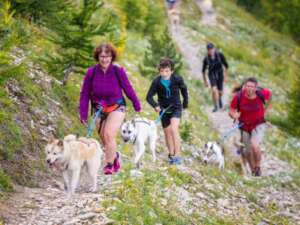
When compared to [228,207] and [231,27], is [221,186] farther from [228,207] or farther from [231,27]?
[231,27]

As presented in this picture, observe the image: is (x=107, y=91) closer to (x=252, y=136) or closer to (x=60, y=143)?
(x=60, y=143)

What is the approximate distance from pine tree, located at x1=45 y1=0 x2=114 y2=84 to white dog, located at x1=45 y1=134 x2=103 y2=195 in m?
4.07

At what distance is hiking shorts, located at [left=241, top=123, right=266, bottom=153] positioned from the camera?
13.5 meters

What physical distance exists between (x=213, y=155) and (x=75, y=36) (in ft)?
13.2

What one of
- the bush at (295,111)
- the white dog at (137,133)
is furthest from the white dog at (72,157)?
the bush at (295,111)

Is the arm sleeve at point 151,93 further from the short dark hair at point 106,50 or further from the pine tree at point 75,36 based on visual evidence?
the pine tree at point 75,36

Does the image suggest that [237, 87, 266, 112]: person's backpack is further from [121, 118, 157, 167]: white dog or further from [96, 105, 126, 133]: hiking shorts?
[96, 105, 126, 133]: hiking shorts

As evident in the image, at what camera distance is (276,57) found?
44594mm

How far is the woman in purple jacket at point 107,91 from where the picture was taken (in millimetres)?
9172

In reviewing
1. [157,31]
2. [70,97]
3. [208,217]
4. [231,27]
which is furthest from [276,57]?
[208,217]

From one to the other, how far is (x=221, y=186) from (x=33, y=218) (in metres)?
4.44

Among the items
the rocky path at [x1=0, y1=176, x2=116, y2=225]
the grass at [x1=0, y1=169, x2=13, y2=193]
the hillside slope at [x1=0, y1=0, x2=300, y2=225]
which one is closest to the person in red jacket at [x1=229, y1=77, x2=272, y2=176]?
the hillside slope at [x1=0, y1=0, x2=300, y2=225]

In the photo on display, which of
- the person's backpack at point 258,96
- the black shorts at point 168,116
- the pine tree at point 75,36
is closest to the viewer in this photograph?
the black shorts at point 168,116

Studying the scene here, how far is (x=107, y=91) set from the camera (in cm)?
923
